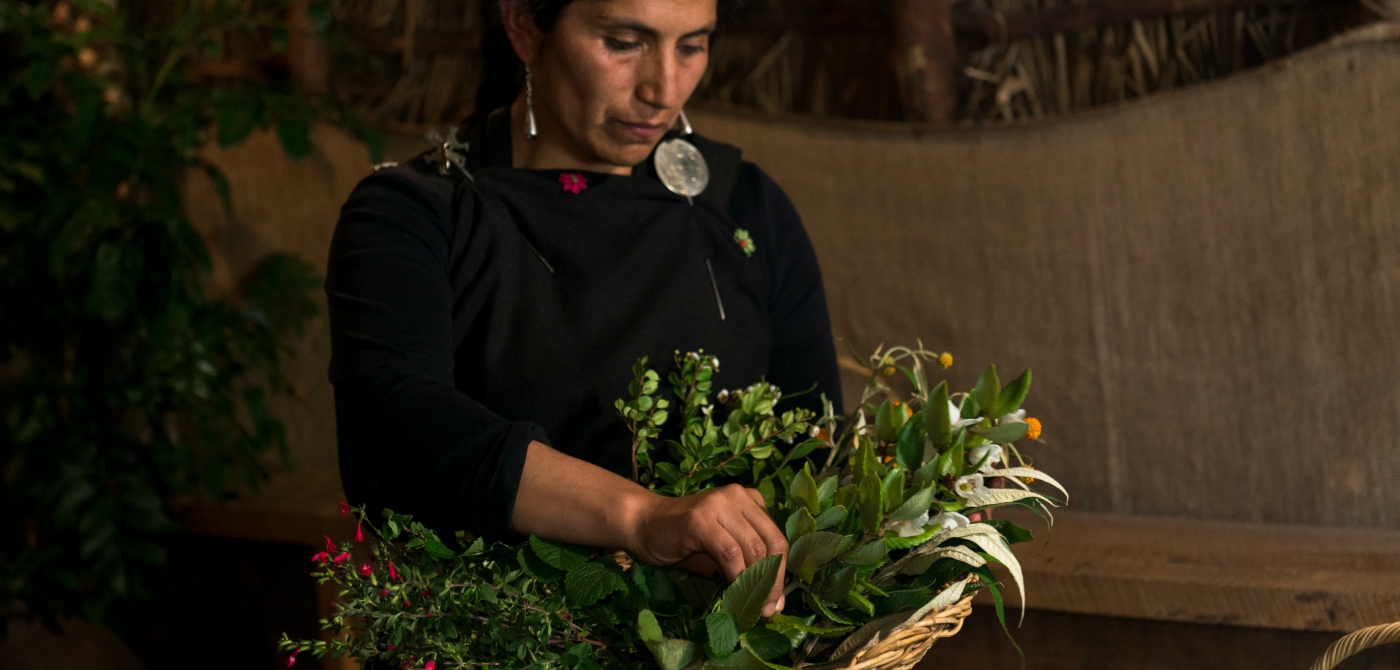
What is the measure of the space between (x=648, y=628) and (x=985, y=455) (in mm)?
350

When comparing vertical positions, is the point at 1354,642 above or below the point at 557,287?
below

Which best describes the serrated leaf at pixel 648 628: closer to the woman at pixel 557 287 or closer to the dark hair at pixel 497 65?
the woman at pixel 557 287

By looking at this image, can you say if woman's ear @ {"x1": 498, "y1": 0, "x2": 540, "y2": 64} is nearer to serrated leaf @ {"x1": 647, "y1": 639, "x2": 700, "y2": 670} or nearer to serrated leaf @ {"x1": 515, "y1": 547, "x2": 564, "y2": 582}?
serrated leaf @ {"x1": 515, "y1": 547, "x2": 564, "y2": 582}

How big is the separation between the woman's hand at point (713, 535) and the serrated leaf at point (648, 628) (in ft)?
0.18

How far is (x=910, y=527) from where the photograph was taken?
0.93m

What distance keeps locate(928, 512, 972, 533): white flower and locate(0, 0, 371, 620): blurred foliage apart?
5.49ft

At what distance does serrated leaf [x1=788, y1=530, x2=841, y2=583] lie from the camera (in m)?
0.86

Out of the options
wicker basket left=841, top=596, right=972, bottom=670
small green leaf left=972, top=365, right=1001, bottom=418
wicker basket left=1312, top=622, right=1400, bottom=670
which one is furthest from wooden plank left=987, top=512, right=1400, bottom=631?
wicker basket left=841, top=596, right=972, bottom=670

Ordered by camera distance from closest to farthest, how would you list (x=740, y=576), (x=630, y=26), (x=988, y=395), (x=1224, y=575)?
(x=740, y=576) → (x=988, y=395) → (x=630, y=26) → (x=1224, y=575)

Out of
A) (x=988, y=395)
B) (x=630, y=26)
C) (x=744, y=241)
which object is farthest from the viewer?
(x=744, y=241)

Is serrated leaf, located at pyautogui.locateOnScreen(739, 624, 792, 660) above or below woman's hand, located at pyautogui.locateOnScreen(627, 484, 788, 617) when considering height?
below

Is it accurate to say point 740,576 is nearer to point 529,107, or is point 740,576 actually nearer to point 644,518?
point 644,518

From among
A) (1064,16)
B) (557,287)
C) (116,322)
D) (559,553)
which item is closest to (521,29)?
(557,287)

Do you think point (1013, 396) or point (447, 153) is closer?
point (1013, 396)
